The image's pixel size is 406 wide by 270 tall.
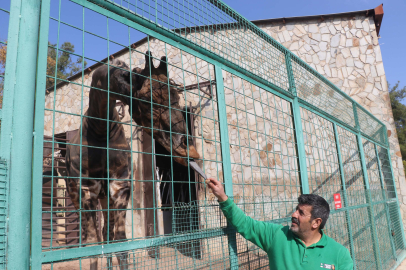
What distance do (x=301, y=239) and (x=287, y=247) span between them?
0.11 meters

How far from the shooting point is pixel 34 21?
1.57m

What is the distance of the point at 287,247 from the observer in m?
2.31

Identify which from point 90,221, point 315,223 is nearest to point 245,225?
point 315,223

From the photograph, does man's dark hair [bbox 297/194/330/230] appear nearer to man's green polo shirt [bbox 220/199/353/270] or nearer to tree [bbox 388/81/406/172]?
man's green polo shirt [bbox 220/199/353/270]

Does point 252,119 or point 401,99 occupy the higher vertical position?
point 401,99

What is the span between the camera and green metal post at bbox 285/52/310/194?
12.0ft

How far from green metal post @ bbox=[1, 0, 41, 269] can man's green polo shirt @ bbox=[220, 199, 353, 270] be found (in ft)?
4.22

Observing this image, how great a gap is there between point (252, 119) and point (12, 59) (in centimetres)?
705

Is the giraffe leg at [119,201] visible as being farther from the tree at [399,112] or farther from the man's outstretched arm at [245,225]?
the tree at [399,112]

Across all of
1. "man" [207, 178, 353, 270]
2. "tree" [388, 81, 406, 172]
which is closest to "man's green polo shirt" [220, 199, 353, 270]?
"man" [207, 178, 353, 270]

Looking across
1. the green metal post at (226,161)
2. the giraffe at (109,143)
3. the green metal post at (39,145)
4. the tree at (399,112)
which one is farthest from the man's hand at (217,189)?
the tree at (399,112)

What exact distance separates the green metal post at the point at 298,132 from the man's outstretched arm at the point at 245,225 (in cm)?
131

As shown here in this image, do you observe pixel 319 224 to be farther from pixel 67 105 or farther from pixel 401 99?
pixel 401 99

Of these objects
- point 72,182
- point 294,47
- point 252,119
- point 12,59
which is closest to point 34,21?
point 12,59
